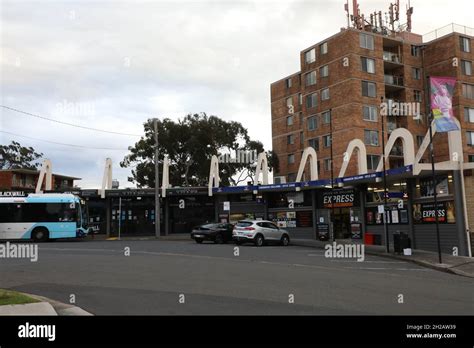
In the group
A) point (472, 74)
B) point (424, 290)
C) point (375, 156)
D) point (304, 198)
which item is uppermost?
point (472, 74)

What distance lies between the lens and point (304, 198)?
116 feet

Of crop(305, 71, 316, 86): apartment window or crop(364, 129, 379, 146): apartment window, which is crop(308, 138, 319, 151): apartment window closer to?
crop(364, 129, 379, 146): apartment window

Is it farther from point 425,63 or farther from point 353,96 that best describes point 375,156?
point 425,63

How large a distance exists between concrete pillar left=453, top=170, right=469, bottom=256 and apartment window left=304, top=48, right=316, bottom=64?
120ft

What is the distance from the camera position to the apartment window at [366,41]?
171 feet

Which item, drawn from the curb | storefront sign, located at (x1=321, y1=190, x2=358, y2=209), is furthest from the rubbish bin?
the curb

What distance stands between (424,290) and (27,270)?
11.9 meters

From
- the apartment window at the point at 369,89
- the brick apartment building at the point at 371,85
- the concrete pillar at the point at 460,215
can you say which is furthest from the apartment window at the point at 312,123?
the concrete pillar at the point at 460,215

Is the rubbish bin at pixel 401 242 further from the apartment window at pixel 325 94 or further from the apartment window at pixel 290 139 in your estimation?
the apartment window at pixel 290 139

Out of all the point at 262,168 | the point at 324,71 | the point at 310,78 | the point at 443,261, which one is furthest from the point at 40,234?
the point at 310,78

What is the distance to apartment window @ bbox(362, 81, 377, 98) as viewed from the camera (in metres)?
51.8
